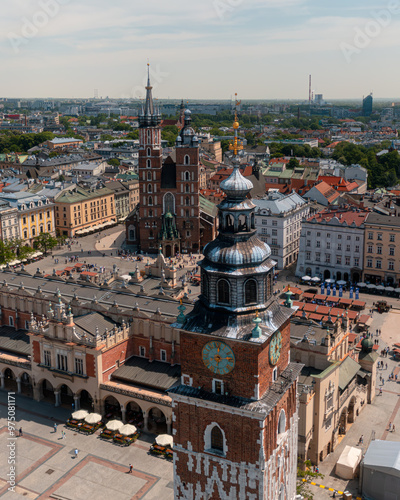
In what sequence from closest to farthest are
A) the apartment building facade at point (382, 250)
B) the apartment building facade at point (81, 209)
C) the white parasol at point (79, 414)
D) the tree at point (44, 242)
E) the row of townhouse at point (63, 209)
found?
the white parasol at point (79, 414)
the apartment building facade at point (382, 250)
the tree at point (44, 242)
the row of townhouse at point (63, 209)
the apartment building facade at point (81, 209)

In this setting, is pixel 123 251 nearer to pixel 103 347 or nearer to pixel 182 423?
pixel 103 347

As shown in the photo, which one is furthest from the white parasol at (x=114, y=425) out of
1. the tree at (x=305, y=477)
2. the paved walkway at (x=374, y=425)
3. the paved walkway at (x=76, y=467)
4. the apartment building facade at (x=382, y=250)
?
the apartment building facade at (x=382, y=250)

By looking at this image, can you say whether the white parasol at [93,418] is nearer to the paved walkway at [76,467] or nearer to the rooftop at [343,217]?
the paved walkway at [76,467]

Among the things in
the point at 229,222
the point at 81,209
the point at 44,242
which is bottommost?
the point at 44,242

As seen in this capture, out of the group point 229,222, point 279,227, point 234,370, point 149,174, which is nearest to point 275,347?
point 234,370

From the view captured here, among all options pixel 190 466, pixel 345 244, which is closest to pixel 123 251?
pixel 345 244

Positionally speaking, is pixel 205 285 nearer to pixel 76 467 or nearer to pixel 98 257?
pixel 76 467
